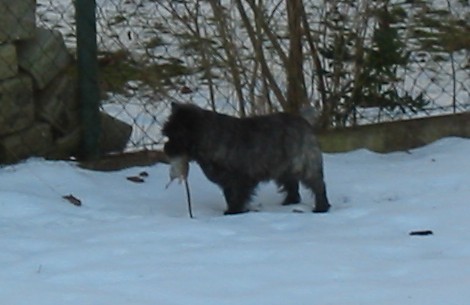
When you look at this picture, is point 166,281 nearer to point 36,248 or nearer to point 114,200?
point 36,248

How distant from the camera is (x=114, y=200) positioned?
680cm

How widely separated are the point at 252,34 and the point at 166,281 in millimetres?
2892

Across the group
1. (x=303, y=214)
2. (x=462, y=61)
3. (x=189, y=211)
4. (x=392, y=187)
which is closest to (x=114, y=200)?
(x=189, y=211)

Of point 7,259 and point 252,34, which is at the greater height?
point 252,34

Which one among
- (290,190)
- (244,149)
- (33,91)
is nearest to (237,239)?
(244,149)

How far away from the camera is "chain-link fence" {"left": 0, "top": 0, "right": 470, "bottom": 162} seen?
770cm

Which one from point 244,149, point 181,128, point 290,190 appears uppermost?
point 181,128

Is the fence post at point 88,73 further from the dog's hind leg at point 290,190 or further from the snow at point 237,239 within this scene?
the dog's hind leg at point 290,190

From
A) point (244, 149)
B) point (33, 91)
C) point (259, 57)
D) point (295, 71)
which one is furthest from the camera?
point (295, 71)

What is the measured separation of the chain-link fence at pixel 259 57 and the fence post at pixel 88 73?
25cm

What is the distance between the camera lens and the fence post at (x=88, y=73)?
727 cm

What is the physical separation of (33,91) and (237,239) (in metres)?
1.77

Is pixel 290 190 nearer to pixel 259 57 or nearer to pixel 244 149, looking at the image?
pixel 244 149

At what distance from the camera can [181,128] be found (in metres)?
6.49
